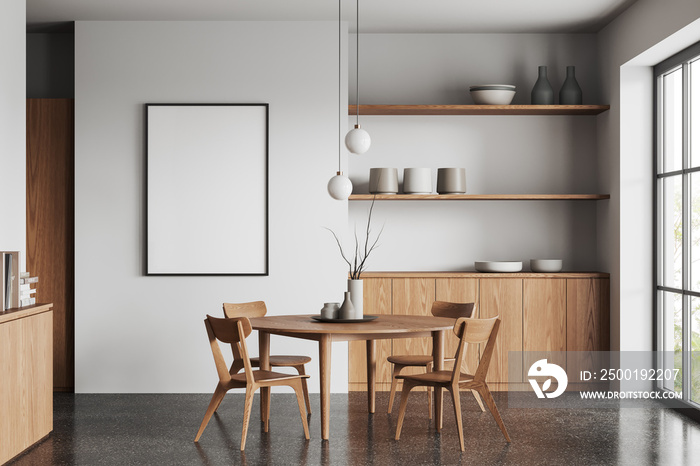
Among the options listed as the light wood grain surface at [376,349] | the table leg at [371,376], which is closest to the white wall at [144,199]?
the light wood grain surface at [376,349]

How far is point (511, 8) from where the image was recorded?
5688 mm

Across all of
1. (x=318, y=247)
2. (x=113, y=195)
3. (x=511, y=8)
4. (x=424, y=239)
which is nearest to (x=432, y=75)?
(x=511, y=8)

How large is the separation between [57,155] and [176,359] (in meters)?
1.98

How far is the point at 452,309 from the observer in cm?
543

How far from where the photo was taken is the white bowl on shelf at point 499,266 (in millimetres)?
6098

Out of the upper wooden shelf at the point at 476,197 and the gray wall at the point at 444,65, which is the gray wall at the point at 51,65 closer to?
the gray wall at the point at 444,65

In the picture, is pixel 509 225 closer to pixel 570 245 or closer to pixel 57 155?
pixel 570 245

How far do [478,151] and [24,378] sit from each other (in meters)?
4.12

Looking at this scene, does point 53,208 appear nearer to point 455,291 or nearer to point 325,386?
point 325,386

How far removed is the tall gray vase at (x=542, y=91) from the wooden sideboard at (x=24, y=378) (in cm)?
419

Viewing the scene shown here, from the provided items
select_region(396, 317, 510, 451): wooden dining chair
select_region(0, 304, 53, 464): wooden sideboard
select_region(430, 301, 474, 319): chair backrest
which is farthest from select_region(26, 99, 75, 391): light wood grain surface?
select_region(396, 317, 510, 451): wooden dining chair

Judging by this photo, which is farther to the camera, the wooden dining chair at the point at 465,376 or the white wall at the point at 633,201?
the white wall at the point at 633,201

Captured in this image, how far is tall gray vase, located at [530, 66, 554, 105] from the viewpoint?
6.16 metres

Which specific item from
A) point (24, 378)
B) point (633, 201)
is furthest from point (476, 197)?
point (24, 378)
